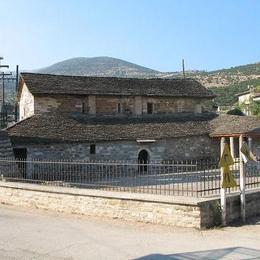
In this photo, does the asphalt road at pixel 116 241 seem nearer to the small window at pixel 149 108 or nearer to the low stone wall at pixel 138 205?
the low stone wall at pixel 138 205

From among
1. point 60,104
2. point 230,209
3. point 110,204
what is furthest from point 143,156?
point 230,209

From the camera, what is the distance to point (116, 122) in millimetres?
35188

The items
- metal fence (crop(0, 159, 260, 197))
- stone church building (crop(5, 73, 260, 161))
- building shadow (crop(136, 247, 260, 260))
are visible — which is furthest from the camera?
stone church building (crop(5, 73, 260, 161))

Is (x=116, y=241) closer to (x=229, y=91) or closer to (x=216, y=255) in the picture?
(x=216, y=255)

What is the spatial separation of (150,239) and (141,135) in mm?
22490

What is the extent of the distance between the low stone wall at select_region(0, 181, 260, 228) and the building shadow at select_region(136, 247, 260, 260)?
6.55 feet

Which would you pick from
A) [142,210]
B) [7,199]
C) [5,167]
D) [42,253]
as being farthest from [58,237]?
[5,167]

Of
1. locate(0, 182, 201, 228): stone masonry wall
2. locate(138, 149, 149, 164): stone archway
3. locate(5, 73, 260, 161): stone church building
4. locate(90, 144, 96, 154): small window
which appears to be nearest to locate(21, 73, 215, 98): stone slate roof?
locate(5, 73, 260, 161): stone church building

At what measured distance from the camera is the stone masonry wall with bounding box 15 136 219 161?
29766mm

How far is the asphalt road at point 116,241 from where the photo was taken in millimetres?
10312

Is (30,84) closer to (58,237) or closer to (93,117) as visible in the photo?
(93,117)

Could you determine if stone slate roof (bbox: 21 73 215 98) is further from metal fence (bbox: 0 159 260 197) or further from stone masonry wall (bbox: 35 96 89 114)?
metal fence (bbox: 0 159 260 197)

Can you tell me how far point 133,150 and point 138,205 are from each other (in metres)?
19.7

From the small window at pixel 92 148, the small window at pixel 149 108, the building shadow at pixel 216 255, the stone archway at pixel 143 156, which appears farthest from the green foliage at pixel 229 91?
the building shadow at pixel 216 255
